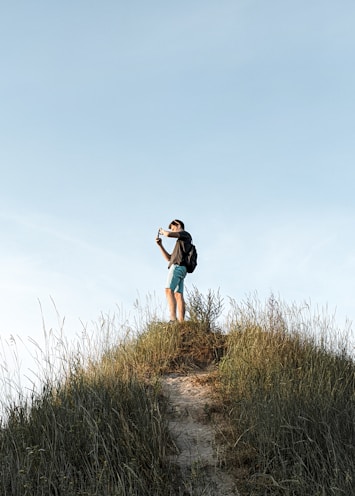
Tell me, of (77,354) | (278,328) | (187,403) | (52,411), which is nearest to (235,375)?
(187,403)

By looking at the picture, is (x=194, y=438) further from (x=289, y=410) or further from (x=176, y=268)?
(x=176, y=268)

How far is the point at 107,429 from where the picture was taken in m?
6.77

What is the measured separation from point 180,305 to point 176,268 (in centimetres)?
67

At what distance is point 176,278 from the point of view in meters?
10.9

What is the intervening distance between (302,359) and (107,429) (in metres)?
3.44

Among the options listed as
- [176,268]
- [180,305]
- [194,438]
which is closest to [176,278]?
[176,268]

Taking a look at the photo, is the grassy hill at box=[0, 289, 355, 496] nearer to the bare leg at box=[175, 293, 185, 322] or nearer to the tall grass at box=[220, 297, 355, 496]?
the tall grass at box=[220, 297, 355, 496]

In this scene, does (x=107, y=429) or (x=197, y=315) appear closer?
(x=107, y=429)

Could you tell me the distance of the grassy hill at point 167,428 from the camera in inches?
234

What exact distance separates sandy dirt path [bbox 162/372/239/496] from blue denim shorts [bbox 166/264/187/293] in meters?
1.98

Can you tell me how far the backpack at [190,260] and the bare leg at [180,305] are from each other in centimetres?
54

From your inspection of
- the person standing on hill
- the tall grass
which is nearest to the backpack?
the person standing on hill

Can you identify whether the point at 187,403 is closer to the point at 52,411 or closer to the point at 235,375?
the point at 235,375

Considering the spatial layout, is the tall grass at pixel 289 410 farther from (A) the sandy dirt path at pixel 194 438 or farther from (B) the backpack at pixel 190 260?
(B) the backpack at pixel 190 260
